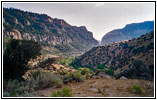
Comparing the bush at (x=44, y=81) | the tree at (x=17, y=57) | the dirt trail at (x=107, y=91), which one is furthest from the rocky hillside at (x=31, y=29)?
the dirt trail at (x=107, y=91)

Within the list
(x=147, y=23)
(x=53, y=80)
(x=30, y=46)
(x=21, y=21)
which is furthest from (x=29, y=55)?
(x=147, y=23)

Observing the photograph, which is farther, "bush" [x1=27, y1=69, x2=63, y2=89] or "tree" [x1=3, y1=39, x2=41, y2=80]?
"tree" [x1=3, y1=39, x2=41, y2=80]

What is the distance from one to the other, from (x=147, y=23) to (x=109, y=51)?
161m

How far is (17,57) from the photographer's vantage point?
6832 mm

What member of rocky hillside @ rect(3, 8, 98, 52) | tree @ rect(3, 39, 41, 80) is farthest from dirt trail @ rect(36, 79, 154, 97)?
rocky hillside @ rect(3, 8, 98, 52)

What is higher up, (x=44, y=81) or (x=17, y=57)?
(x=17, y=57)

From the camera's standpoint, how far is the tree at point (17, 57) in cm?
674

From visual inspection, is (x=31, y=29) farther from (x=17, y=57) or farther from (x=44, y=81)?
(x=44, y=81)

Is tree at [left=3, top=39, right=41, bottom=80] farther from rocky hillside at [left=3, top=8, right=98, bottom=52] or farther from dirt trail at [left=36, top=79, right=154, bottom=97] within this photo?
rocky hillside at [left=3, top=8, right=98, bottom=52]

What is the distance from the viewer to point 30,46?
7.48 m

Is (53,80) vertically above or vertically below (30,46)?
below

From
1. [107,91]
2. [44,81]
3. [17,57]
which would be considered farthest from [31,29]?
[107,91]

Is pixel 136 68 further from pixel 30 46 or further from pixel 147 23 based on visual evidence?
pixel 147 23

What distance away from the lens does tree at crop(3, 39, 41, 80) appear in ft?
22.1
